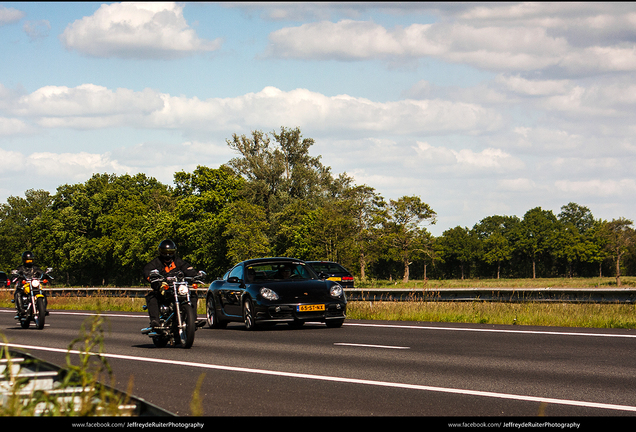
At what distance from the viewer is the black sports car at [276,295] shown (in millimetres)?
15203

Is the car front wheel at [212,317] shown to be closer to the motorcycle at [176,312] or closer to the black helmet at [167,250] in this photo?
the motorcycle at [176,312]

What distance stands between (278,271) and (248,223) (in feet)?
176

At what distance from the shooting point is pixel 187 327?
39.0ft

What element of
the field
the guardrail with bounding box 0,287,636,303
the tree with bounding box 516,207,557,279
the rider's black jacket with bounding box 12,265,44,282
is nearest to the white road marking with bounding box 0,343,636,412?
the field

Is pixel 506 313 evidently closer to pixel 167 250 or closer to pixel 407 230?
pixel 167 250

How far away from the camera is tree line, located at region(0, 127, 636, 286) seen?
7181 cm

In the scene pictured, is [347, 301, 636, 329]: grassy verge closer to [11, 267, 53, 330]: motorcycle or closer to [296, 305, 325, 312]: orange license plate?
[296, 305, 325, 312]: orange license plate

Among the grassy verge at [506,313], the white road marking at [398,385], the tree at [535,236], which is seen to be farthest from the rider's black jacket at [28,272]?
the tree at [535,236]

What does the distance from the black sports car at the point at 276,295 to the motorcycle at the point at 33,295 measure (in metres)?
3.98

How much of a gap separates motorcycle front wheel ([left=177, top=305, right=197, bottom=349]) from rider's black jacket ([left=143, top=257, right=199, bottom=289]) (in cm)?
58

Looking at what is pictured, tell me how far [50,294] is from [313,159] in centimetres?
4780

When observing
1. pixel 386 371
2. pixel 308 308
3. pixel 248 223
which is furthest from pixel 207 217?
pixel 386 371
